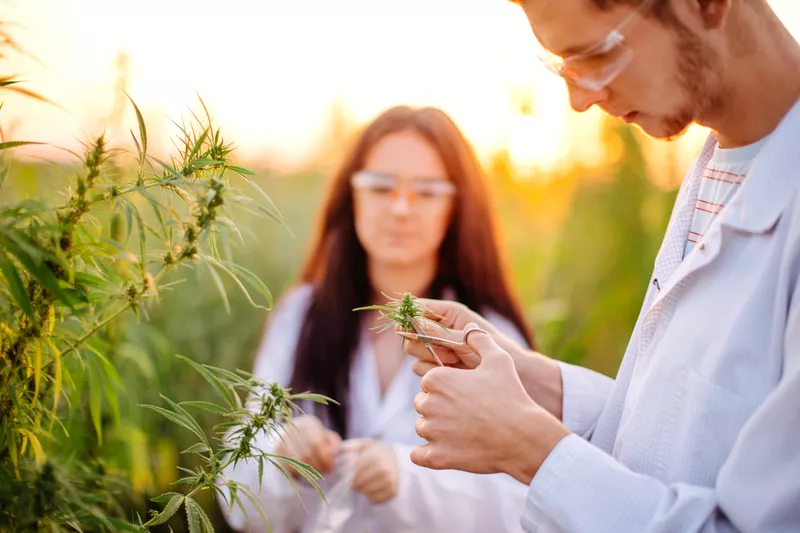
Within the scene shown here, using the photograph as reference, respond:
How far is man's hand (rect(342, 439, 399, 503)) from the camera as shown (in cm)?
169

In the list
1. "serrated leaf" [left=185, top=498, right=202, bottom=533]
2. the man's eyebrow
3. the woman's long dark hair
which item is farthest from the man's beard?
the woman's long dark hair

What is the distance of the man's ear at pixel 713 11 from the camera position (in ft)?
2.74

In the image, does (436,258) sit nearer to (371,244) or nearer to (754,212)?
(371,244)

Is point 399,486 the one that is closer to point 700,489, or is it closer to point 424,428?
point 424,428

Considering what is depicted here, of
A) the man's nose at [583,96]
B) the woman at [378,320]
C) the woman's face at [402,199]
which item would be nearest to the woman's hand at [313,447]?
the woman at [378,320]

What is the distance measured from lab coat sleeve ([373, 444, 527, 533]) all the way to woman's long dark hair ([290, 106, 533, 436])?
345 millimetres

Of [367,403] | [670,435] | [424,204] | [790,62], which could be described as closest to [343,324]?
[367,403]

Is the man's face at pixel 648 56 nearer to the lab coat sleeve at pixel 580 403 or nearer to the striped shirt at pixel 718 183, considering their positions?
the striped shirt at pixel 718 183

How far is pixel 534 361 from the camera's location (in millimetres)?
1246

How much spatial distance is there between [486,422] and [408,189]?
1214 millimetres

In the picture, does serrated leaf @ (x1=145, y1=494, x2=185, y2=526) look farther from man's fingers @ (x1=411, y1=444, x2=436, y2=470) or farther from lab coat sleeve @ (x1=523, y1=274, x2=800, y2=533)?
lab coat sleeve @ (x1=523, y1=274, x2=800, y2=533)

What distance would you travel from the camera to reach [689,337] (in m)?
0.88

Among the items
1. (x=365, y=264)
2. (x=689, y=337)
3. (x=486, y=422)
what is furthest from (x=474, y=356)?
(x=365, y=264)

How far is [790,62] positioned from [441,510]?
1264mm
